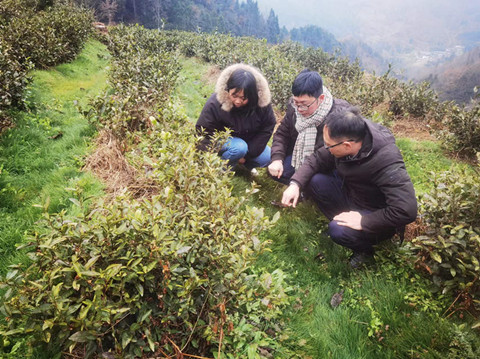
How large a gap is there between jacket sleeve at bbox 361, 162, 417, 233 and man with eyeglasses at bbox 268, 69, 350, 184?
0.93 meters

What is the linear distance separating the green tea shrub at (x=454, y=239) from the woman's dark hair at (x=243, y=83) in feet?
7.97

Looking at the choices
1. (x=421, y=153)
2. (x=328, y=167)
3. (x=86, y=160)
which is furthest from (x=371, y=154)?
(x=421, y=153)

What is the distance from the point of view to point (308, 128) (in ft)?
12.4

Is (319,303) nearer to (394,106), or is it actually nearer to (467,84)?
(394,106)

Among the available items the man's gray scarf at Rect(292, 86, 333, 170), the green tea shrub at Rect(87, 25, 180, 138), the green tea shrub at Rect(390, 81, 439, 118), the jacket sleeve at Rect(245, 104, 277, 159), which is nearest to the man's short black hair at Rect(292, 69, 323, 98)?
the man's gray scarf at Rect(292, 86, 333, 170)

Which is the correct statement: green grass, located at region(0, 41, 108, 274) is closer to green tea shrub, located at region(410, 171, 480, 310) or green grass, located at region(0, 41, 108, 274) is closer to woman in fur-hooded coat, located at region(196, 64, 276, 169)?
woman in fur-hooded coat, located at region(196, 64, 276, 169)

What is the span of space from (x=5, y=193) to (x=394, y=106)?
10730 mm

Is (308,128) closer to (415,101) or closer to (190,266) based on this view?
(190,266)

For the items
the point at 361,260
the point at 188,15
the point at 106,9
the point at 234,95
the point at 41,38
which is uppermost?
the point at 234,95

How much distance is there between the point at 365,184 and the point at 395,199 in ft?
1.42

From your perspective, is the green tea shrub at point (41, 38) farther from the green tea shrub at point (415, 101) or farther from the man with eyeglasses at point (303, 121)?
the green tea shrub at point (415, 101)

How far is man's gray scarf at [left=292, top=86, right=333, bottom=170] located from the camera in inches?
141

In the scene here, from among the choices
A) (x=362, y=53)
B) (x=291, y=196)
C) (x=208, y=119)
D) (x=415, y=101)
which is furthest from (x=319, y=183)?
(x=362, y=53)

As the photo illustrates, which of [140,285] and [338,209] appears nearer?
[140,285]
